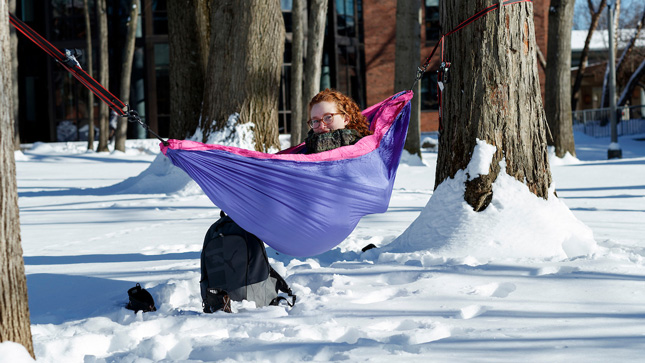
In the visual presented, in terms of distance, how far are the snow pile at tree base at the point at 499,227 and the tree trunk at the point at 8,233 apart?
2.59m

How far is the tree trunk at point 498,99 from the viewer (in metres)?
4.61

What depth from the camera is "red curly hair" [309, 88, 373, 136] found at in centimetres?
411

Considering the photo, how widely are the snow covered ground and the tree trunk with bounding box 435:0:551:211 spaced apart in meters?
0.12

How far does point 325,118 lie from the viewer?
13.5 feet

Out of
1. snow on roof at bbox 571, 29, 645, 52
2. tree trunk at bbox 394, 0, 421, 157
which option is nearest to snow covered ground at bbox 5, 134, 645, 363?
tree trunk at bbox 394, 0, 421, 157

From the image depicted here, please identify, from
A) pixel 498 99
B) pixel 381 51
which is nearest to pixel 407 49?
pixel 498 99

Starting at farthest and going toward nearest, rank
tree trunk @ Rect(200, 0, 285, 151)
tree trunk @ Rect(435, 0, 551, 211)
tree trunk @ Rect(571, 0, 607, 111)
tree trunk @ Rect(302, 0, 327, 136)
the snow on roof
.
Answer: the snow on roof → tree trunk @ Rect(571, 0, 607, 111) → tree trunk @ Rect(302, 0, 327, 136) → tree trunk @ Rect(200, 0, 285, 151) → tree trunk @ Rect(435, 0, 551, 211)

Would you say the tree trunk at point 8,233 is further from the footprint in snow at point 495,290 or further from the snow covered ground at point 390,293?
the footprint in snow at point 495,290

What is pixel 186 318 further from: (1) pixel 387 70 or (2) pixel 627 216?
(1) pixel 387 70

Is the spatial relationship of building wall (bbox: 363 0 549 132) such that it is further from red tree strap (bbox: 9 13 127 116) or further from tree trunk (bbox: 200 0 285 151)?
red tree strap (bbox: 9 13 127 116)

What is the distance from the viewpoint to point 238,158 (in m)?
3.67

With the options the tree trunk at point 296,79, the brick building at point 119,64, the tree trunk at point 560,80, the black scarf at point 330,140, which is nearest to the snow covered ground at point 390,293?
the black scarf at point 330,140

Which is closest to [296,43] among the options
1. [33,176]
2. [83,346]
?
[33,176]

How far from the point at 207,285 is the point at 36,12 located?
A: 93.1 ft
